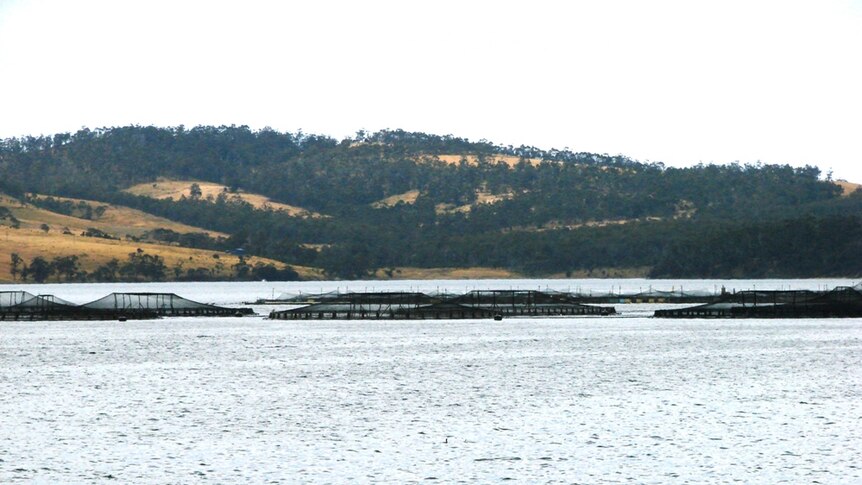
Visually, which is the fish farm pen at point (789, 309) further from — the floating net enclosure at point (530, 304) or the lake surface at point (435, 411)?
the lake surface at point (435, 411)

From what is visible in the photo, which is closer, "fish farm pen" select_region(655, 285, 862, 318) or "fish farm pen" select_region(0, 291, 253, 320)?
"fish farm pen" select_region(0, 291, 253, 320)

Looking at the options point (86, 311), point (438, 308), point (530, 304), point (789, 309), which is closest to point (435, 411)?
point (438, 308)

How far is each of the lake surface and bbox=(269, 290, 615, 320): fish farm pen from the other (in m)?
37.6

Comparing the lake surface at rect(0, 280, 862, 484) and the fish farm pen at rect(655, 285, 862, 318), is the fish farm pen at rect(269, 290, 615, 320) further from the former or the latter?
the lake surface at rect(0, 280, 862, 484)

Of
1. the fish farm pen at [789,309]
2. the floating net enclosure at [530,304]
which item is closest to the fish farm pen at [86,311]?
the floating net enclosure at [530,304]

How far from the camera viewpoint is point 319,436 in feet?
172

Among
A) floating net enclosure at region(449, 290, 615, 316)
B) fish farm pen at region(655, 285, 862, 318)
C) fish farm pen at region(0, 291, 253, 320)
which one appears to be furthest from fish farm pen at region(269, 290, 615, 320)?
fish farm pen at region(655, 285, 862, 318)

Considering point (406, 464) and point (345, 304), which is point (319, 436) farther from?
point (345, 304)

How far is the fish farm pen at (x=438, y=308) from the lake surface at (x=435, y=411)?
37.6 meters

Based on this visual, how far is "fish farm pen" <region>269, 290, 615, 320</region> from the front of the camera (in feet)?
505

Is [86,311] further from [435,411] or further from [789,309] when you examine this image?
[435,411]

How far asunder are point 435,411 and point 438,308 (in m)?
96.1

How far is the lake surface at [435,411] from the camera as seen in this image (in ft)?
146

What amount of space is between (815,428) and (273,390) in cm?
3086
